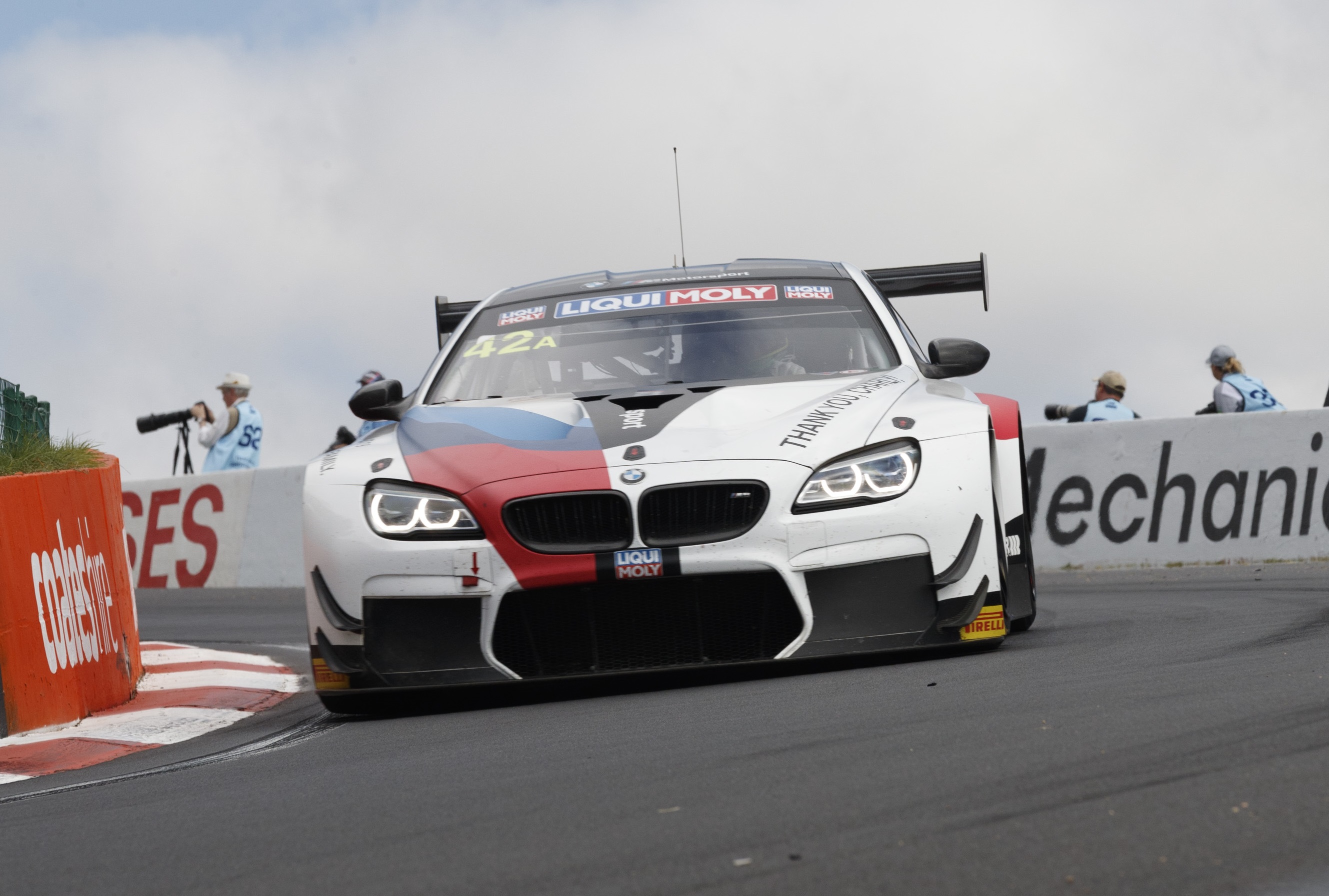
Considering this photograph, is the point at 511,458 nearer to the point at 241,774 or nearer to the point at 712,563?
the point at 712,563

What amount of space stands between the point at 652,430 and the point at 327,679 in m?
1.27

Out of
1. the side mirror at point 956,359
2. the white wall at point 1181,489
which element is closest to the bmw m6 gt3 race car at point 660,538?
the side mirror at point 956,359

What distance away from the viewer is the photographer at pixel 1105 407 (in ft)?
39.9

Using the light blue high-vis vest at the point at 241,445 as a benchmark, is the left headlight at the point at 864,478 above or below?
below

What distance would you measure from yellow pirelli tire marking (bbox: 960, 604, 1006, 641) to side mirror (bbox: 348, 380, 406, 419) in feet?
7.15

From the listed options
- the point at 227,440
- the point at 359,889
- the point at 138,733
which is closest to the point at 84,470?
the point at 138,733

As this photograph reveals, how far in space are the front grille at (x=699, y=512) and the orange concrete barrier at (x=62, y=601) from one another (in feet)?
7.11

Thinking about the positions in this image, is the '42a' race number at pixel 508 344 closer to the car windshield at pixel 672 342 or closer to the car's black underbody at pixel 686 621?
the car windshield at pixel 672 342

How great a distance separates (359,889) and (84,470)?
401cm

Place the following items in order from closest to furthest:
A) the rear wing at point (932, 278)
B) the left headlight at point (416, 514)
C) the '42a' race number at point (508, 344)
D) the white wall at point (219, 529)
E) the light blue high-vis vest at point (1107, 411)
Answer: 1. the left headlight at point (416, 514)
2. the '42a' race number at point (508, 344)
3. the rear wing at point (932, 278)
4. the light blue high-vis vest at point (1107, 411)
5. the white wall at point (219, 529)

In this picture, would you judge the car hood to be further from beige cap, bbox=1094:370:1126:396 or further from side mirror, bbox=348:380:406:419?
beige cap, bbox=1094:370:1126:396

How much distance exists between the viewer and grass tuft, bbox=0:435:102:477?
6.00 meters

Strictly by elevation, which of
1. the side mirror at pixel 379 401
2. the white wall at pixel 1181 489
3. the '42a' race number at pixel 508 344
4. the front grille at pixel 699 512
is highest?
the '42a' race number at pixel 508 344

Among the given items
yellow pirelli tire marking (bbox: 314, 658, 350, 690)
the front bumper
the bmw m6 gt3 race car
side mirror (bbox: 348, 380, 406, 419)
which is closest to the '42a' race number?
side mirror (bbox: 348, 380, 406, 419)
